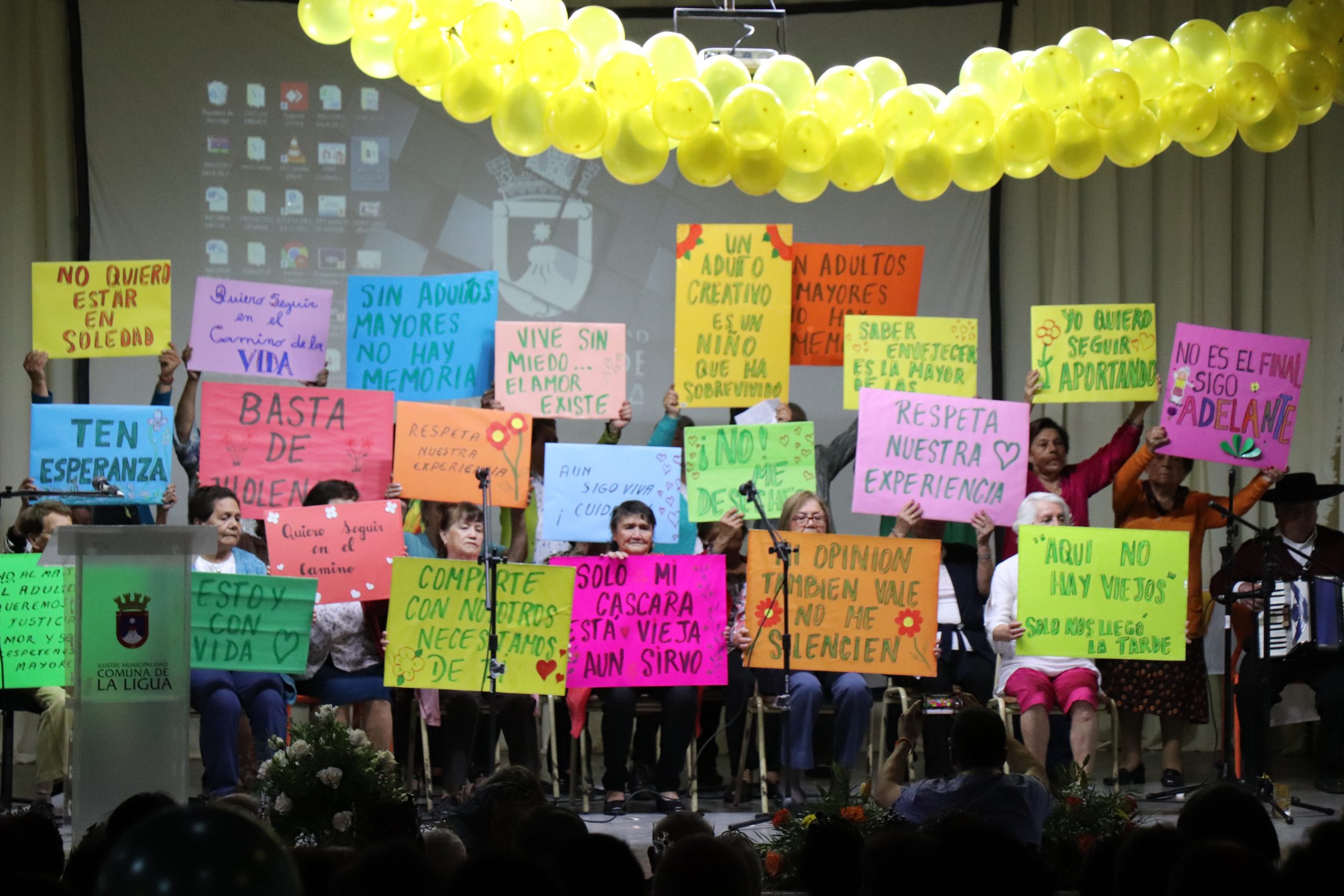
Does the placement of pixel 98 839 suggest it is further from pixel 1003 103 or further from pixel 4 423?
pixel 4 423

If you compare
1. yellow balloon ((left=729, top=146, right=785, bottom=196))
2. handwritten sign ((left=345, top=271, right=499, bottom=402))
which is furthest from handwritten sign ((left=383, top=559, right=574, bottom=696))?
yellow balloon ((left=729, top=146, right=785, bottom=196))

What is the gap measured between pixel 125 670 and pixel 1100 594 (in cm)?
362

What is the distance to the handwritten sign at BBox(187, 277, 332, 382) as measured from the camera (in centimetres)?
621

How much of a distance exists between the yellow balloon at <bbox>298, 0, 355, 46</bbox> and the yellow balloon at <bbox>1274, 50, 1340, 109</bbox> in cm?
324

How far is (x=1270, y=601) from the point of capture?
239 inches

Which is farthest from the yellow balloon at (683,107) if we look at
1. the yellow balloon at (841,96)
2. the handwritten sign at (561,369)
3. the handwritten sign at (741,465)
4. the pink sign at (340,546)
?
the pink sign at (340,546)

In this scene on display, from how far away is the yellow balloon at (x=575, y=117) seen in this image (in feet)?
17.1

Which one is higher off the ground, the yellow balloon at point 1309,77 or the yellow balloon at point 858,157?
the yellow balloon at point 1309,77

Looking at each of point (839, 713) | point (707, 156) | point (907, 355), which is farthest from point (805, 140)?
point (839, 713)

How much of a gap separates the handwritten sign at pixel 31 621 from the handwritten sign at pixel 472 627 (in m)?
1.18

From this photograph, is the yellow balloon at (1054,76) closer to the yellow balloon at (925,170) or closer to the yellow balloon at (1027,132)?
the yellow balloon at (1027,132)

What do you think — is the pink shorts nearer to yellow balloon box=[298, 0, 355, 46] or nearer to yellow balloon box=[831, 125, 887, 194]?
yellow balloon box=[831, 125, 887, 194]

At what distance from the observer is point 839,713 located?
5859 millimetres

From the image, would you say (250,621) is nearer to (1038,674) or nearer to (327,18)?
(327,18)
